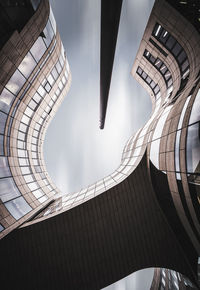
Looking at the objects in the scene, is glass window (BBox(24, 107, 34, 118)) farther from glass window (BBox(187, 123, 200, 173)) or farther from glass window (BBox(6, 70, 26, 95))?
glass window (BBox(187, 123, 200, 173))

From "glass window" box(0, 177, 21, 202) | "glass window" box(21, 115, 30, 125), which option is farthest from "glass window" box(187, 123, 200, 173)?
"glass window" box(21, 115, 30, 125)

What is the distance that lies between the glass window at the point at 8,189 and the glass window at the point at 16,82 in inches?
432

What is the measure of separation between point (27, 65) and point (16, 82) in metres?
2.62

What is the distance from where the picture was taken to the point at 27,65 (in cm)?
1568

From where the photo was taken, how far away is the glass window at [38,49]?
15.7 m

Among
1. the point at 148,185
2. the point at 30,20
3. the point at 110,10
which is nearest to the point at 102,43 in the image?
the point at 110,10

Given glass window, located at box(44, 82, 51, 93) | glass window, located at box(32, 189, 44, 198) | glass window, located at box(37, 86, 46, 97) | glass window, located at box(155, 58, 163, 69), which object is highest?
glass window, located at box(44, 82, 51, 93)

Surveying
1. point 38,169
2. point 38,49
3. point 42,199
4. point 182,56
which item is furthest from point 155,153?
point 38,169

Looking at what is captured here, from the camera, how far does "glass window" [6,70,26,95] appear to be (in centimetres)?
1417

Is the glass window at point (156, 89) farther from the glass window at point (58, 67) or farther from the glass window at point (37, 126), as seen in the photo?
the glass window at point (37, 126)

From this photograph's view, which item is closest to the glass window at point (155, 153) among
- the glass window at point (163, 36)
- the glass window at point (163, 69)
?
the glass window at point (163, 69)

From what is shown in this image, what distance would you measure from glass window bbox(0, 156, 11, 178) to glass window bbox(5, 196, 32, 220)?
11.9ft

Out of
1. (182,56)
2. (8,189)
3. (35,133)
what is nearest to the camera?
(182,56)

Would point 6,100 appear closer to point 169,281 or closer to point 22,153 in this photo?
point 22,153
